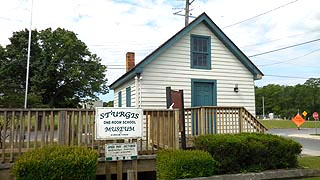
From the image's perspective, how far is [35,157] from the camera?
5.85 metres

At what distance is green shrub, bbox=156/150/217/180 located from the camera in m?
6.61

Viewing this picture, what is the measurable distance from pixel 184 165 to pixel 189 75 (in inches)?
243

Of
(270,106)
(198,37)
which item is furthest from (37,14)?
(270,106)

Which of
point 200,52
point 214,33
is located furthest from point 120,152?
point 214,33

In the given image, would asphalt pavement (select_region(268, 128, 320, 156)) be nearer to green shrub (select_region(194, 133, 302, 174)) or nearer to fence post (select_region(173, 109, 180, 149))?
green shrub (select_region(194, 133, 302, 174))

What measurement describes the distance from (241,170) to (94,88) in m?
33.7

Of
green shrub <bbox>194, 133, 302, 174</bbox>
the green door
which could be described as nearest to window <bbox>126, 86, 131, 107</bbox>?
the green door

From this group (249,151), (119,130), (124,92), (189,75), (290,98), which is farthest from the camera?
(290,98)

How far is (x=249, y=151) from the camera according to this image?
7785 millimetres

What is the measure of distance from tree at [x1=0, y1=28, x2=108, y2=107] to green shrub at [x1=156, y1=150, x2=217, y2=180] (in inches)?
1171

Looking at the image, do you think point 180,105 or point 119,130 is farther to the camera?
point 180,105

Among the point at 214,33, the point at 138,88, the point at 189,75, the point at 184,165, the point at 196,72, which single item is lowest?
the point at 184,165

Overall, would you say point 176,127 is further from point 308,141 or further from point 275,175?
point 308,141

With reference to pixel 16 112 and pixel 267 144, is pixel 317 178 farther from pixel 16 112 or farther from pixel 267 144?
pixel 16 112
